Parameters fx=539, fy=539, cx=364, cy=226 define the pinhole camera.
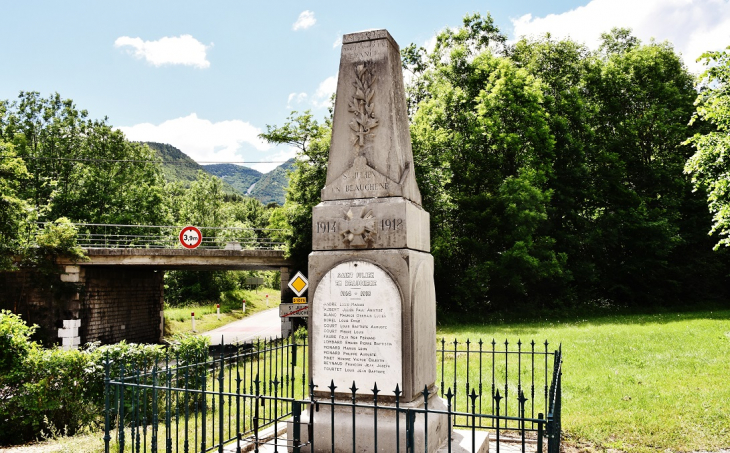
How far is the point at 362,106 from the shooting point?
226 inches

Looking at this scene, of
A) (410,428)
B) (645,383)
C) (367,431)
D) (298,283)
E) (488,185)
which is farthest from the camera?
(488,185)

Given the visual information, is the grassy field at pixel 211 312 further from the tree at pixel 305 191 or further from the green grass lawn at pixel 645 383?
the green grass lawn at pixel 645 383

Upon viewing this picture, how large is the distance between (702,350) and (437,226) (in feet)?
42.6

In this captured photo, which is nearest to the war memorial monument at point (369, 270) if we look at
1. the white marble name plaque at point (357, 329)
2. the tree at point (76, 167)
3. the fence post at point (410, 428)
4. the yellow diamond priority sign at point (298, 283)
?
the white marble name plaque at point (357, 329)

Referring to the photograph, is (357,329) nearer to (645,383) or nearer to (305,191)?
(645,383)

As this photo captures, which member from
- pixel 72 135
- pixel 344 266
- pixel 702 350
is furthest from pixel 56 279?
pixel 702 350

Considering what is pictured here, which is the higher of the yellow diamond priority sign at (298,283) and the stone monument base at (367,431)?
the yellow diamond priority sign at (298,283)

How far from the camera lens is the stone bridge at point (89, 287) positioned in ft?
74.8

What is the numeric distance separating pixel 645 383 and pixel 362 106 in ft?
26.3

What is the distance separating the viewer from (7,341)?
341 inches

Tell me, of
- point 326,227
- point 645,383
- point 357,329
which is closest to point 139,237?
point 645,383

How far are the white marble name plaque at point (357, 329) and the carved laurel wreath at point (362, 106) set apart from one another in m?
1.38

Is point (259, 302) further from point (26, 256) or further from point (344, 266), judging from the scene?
point (344, 266)

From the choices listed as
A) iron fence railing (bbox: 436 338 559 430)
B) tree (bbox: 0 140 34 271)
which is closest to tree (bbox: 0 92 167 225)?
tree (bbox: 0 140 34 271)
